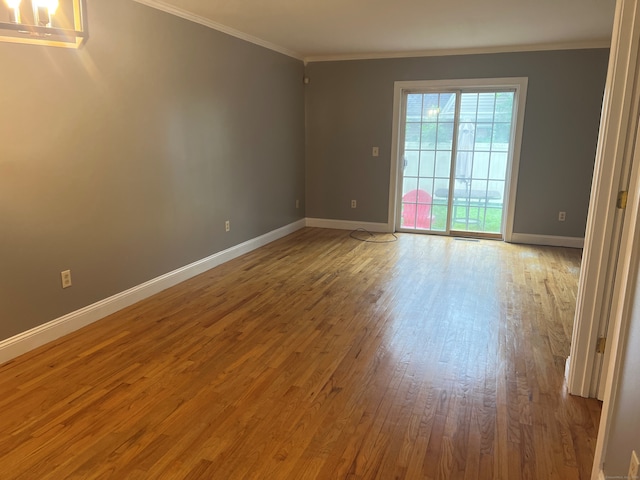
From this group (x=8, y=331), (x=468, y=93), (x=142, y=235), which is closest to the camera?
(x=8, y=331)

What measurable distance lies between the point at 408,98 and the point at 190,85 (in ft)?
10.5

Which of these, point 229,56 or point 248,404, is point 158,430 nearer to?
point 248,404

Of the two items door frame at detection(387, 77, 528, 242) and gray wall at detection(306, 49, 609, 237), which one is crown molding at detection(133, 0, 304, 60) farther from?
door frame at detection(387, 77, 528, 242)

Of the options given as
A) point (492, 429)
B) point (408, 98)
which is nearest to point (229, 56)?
point (408, 98)

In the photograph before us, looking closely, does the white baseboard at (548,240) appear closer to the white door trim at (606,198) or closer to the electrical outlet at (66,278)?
the white door trim at (606,198)

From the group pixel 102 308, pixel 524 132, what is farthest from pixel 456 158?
pixel 102 308

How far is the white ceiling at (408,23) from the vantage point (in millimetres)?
3684

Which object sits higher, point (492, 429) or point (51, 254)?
point (51, 254)

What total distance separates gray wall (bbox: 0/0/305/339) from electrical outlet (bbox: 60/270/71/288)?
38mm

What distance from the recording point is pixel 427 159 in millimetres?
6250

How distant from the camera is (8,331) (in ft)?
9.03

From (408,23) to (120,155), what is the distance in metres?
2.90

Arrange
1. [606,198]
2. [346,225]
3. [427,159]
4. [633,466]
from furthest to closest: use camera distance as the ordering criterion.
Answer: [346,225], [427,159], [606,198], [633,466]

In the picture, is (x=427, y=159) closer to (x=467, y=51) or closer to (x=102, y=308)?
(x=467, y=51)
